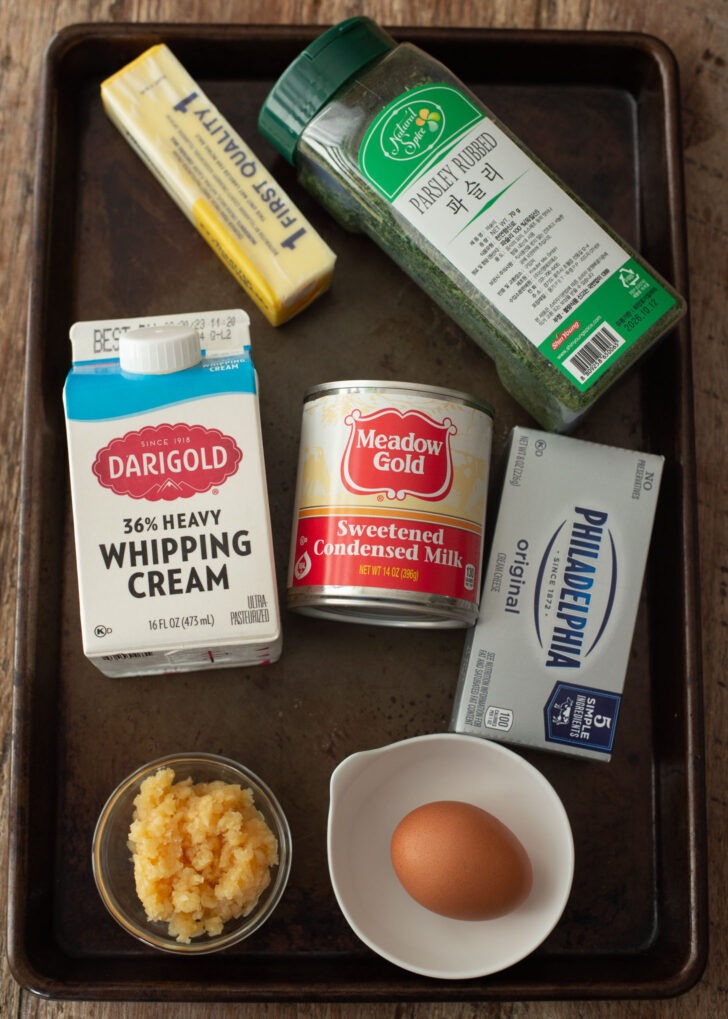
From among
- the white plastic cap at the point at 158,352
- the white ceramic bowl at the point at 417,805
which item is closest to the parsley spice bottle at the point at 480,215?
the white plastic cap at the point at 158,352

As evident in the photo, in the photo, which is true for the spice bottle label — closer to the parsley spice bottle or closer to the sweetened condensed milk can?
the parsley spice bottle

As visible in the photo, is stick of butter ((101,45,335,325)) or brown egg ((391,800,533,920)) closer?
brown egg ((391,800,533,920))

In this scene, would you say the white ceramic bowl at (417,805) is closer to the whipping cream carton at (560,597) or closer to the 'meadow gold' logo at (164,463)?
the whipping cream carton at (560,597)

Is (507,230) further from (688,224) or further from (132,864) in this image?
(132,864)

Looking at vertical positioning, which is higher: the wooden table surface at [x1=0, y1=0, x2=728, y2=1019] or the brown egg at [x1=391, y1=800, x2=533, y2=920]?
the wooden table surface at [x1=0, y1=0, x2=728, y2=1019]

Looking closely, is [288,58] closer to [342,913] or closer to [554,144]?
[554,144]

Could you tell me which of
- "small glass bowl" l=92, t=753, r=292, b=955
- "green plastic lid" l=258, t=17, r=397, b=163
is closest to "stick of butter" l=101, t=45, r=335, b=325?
"green plastic lid" l=258, t=17, r=397, b=163

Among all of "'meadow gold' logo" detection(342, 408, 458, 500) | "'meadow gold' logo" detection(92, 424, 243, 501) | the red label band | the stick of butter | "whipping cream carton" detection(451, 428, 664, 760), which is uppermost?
the stick of butter

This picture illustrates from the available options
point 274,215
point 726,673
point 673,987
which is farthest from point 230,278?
point 673,987
